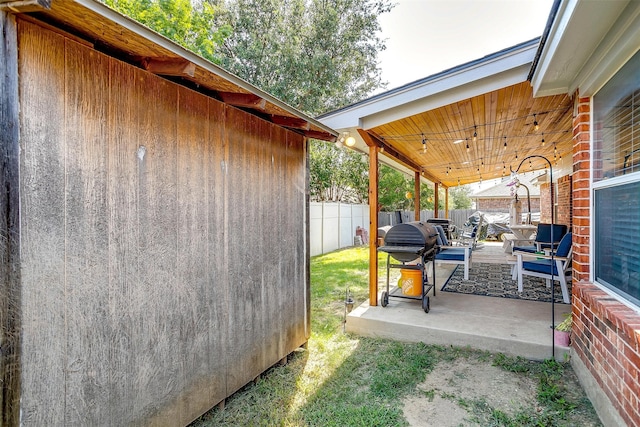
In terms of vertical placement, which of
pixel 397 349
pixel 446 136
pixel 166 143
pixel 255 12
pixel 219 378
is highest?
pixel 255 12

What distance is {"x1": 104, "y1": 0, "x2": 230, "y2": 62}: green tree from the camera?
10195 millimetres

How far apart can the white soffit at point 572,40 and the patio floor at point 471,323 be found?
2571mm

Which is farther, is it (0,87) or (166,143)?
(166,143)

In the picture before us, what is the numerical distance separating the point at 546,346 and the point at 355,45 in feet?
38.6

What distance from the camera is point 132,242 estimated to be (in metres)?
2.01

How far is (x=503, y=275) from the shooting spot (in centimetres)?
699

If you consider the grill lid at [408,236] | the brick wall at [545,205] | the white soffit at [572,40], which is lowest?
the grill lid at [408,236]

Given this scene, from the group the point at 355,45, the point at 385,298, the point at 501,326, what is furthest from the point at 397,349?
the point at 355,45

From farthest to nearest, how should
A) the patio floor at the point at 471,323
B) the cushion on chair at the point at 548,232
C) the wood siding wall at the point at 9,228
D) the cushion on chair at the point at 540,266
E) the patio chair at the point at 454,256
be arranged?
the cushion on chair at the point at 548,232, the patio chair at the point at 454,256, the cushion on chair at the point at 540,266, the patio floor at the point at 471,323, the wood siding wall at the point at 9,228

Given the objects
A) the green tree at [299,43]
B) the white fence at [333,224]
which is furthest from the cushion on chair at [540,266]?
the green tree at [299,43]

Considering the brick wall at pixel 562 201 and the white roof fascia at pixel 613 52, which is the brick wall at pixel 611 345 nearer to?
the white roof fascia at pixel 613 52

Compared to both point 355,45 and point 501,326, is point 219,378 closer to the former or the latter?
point 501,326

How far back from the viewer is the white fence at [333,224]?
11375mm

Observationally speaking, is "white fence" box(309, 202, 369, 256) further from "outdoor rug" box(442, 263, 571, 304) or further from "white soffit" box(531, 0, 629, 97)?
"white soffit" box(531, 0, 629, 97)
